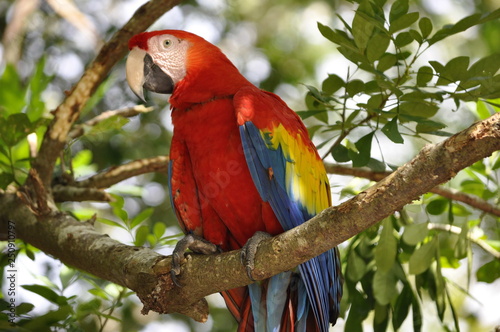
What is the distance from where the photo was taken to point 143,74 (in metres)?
2.29

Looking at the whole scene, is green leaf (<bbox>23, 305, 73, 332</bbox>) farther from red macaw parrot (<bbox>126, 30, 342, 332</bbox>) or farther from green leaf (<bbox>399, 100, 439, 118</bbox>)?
green leaf (<bbox>399, 100, 439, 118</bbox>)

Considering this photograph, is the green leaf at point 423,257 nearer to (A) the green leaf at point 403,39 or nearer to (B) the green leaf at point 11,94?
(A) the green leaf at point 403,39

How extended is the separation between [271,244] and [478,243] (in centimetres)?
119

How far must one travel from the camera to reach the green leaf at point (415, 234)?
2.12 meters

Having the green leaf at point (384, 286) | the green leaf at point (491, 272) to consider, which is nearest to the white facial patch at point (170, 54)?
the green leaf at point (384, 286)

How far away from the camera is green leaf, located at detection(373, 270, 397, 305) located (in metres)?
2.15

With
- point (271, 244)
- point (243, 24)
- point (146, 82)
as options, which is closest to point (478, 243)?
point (271, 244)

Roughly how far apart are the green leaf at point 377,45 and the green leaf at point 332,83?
23 cm

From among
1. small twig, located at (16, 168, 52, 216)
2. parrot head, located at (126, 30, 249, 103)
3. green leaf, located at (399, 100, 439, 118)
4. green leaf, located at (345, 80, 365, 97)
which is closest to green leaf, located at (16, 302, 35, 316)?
small twig, located at (16, 168, 52, 216)

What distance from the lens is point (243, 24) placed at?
4.71m

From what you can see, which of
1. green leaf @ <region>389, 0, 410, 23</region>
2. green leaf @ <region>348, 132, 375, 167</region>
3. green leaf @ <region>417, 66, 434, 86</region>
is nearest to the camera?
green leaf @ <region>389, 0, 410, 23</region>

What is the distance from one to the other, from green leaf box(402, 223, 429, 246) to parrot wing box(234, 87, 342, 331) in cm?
33

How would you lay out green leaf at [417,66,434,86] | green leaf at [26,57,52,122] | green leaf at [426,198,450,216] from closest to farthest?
green leaf at [417,66,434,86] < green leaf at [426,198,450,216] < green leaf at [26,57,52,122]

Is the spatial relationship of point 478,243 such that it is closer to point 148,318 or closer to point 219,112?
point 219,112
